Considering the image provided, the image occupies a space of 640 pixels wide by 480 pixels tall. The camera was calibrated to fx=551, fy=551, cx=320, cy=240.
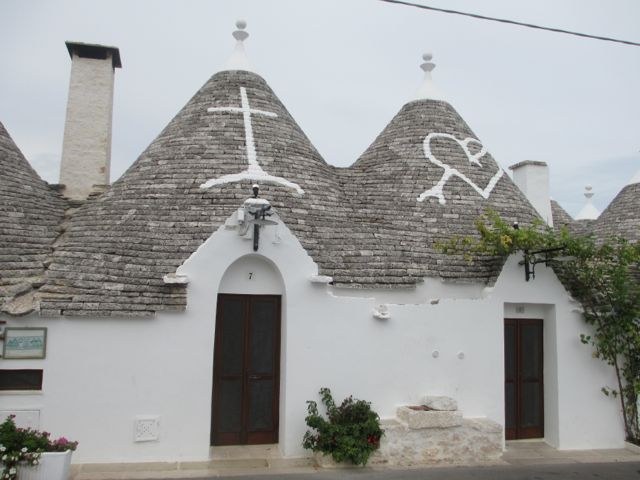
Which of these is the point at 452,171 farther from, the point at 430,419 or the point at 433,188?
the point at 430,419

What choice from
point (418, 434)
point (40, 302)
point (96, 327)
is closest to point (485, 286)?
point (418, 434)

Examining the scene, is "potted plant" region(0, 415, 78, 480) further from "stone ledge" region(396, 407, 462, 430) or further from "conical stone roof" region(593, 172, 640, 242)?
"conical stone roof" region(593, 172, 640, 242)

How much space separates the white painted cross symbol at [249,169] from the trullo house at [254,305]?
0.11 ft

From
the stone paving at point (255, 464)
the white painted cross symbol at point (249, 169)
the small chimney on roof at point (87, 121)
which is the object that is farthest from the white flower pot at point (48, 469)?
the small chimney on roof at point (87, 121)

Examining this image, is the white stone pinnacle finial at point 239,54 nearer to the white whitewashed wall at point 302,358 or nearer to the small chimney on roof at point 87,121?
the small chimney on roof at point 87,121

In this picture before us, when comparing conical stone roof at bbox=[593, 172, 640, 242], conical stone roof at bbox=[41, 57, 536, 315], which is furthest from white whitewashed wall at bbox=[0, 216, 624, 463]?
conical stone roof at bbox=[593, 172, 640, 242]

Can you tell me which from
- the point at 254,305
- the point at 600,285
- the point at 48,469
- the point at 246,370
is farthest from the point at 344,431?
the point at 600,285

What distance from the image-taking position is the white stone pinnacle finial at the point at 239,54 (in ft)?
39.2

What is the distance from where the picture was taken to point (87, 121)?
1177cm

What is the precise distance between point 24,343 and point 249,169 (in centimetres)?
449

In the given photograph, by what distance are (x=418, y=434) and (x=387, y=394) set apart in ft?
2.63

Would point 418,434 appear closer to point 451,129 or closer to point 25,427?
point 25,427

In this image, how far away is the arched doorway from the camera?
28.4 feet

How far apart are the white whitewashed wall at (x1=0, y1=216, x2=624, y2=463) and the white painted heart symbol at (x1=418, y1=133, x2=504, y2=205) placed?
87.1 inches
